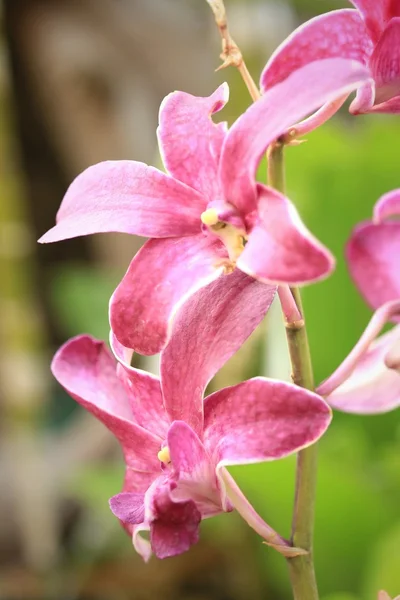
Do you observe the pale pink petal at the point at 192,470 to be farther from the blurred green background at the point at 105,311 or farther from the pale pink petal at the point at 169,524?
the blurred green background at the point at 105,311

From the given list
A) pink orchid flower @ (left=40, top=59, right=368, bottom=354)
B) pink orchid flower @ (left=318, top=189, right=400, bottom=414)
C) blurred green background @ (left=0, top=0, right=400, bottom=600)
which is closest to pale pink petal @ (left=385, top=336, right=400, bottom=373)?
pink orchid flower @ (left=318, top=189, right=400, bottom=414)

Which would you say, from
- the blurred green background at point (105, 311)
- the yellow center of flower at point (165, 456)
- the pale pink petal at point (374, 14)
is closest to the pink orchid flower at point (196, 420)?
the yellow center of flower at point (165, 456)

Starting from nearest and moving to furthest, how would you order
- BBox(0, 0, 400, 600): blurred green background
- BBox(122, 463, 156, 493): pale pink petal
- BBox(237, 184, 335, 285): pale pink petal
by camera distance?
BBox(237, 184, 335, 285): pale pink petal
BBox(122, 463, 156, 493): pale pink petal
BBox(0, 0, 400, 600): blurred green background

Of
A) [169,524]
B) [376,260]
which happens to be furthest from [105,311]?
[169,524]

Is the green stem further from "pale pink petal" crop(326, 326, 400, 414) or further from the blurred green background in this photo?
the blurred green background

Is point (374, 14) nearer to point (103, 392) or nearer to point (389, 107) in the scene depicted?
point (389, 107)

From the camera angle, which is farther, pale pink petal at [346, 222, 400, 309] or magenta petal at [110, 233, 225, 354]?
pale pink petal at [346, 222, 400, 309]
